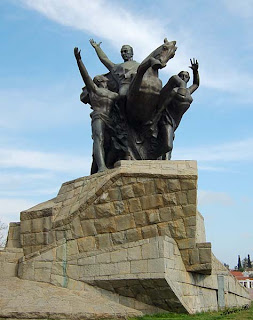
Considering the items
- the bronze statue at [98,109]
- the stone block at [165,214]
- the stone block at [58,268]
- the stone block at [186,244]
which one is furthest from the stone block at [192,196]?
the stone block at [58,268]

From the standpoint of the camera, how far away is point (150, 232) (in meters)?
9.59

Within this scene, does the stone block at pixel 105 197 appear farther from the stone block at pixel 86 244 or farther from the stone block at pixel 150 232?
the stone block at pixel 150 232

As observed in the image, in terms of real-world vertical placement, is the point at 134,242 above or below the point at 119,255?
above

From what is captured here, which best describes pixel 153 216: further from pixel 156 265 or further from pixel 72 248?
pixel 72 248

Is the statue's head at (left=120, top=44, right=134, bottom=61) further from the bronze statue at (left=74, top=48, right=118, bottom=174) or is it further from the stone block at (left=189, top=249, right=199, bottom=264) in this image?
the stone block at (left=189, top=249, right=199, bottom=264)

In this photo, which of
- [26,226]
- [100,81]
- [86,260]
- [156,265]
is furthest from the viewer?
[100,81]

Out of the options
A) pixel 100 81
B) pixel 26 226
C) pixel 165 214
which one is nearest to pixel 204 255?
pixel 165 214

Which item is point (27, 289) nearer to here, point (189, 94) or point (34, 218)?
point (34, 218)

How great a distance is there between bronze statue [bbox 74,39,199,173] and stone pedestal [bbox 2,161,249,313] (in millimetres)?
1840

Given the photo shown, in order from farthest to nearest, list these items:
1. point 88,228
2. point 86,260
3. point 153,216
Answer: point 88,228 → point 153,216 → point 86,260

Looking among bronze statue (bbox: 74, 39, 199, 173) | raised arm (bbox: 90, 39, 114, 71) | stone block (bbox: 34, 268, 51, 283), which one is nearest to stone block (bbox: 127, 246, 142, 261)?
stone block (bbox: 34, 268, 51, 283)

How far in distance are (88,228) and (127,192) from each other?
1.06 m

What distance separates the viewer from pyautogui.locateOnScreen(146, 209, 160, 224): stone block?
9656 mm

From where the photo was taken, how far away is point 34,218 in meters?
10.7
